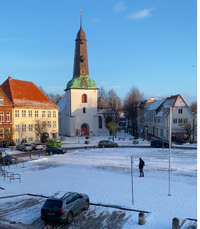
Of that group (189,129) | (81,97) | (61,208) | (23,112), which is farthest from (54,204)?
(81,97)

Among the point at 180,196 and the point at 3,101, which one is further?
the point at 3,101

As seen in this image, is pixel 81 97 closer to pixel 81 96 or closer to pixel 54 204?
pixel 81 96

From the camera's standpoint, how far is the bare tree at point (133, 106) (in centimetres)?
6769

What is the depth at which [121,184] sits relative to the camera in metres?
19.7

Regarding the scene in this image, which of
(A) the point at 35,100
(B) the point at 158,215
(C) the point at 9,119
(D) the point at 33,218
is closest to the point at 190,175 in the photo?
(B) the point at 158,215

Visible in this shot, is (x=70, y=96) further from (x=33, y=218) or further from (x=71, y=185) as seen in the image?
(x=33, y=218)

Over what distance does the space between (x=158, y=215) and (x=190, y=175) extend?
10.4 meters

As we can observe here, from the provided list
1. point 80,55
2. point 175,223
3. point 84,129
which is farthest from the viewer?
point 84,129

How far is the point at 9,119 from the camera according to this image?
46.8 m

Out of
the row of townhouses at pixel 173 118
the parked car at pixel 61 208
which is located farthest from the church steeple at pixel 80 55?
the parked car at pixel 61 208

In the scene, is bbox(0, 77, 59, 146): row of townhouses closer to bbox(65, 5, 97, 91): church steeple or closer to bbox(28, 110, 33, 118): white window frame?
bbox(28, 110, 33, 118): white window frame

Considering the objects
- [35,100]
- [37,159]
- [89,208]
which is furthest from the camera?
[35,100]

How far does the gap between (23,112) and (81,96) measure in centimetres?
1718

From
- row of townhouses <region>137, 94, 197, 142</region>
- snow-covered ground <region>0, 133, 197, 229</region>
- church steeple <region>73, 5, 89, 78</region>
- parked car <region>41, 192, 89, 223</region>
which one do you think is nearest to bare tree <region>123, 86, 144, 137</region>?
row of townhouses <region>137, 94, 197, 142</region>
